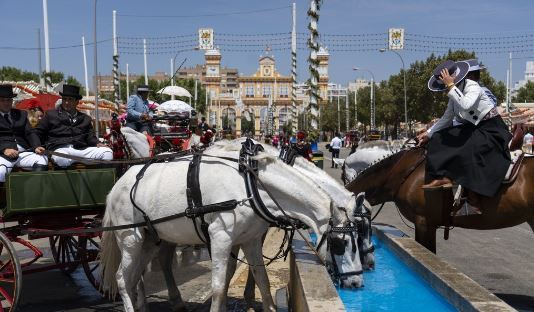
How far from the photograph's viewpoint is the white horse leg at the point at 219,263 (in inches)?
198

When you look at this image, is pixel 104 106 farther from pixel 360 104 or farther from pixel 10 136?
pixel 360 104

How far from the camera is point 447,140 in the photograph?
6.53m

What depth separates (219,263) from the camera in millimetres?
5023

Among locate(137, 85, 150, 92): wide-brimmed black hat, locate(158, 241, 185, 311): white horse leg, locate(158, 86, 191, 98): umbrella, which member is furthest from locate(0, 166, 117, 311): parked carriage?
locate(158, 86, 191, 98): umbrella

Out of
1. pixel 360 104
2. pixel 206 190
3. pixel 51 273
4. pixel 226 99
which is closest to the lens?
pixel 206 190

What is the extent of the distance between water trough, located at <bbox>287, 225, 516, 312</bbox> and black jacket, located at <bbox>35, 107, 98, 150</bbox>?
3.08 metres

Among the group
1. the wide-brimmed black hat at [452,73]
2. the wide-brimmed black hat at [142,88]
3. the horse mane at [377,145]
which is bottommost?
the horse mane at [377,145]

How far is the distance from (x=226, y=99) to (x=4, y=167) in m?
105

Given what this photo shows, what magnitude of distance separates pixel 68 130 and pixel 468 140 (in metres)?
4.84

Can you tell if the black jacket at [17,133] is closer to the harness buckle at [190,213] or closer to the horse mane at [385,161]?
the harness buckle at [190,213]

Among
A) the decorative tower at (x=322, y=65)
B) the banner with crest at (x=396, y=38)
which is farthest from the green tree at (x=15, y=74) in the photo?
the banner with crest at (x=396, y=38)

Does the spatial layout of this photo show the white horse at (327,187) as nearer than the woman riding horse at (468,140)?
Yes

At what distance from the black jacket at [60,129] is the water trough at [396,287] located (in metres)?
3.08

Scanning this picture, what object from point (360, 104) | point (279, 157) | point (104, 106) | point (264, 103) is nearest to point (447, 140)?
point (279, 157)
